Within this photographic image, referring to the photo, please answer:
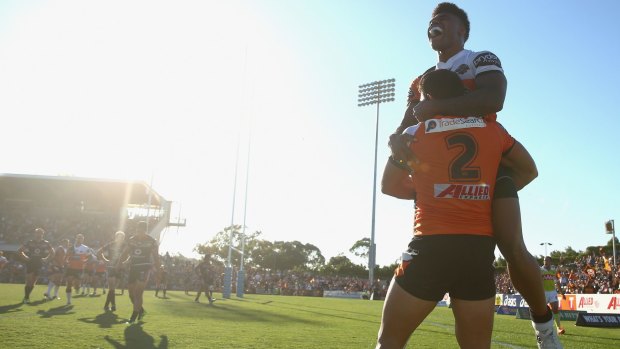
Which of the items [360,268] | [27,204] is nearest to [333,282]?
[360,268]

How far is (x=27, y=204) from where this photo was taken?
185ft

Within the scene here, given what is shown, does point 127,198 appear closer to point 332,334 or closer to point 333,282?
point 333,282

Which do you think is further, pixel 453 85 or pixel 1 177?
pixel 1 177

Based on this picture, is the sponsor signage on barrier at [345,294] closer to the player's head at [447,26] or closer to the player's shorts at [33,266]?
the player's shorts at [33,266]

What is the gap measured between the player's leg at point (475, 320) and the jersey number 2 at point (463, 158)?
24.4 inches

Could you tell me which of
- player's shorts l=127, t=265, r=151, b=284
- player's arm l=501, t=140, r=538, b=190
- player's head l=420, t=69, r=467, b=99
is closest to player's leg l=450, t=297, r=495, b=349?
player's arm l=501, t=140, r=538, b=190

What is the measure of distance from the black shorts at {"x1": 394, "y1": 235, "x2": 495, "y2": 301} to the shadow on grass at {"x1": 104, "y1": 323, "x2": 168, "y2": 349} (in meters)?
5.54

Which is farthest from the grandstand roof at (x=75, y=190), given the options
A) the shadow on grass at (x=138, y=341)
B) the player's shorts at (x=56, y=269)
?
the shadow on grass at (x=138, y=341)

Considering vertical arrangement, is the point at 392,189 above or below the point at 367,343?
above

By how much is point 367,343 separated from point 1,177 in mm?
52554

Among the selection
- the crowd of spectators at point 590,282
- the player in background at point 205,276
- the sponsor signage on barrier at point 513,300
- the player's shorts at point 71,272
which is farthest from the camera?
the crowd of spectators at point 590,282

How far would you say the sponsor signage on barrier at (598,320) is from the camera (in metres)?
15.6

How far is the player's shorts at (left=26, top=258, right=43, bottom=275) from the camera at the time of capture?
16578 mm

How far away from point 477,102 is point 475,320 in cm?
110
